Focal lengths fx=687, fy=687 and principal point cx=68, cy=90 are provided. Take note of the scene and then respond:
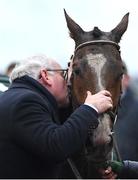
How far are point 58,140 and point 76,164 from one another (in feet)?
4.19

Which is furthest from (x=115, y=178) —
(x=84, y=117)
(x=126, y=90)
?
(x=126, y=90)

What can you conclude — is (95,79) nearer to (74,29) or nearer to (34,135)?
(74,29)

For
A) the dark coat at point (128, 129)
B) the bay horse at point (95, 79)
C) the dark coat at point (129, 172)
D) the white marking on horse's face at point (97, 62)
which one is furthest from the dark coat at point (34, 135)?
the dark coat at point (128, 129)

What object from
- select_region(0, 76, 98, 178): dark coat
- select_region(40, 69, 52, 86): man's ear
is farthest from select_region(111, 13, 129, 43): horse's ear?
select_region(0, 76, 98, 178): dark coat

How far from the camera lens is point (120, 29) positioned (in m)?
6.06

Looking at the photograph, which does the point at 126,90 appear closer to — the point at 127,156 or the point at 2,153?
the point at 127,156

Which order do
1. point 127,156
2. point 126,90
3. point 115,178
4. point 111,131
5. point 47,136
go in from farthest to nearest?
point 126,90 < point 127,156 < point 115,178 < point 111,131 < point 47,136

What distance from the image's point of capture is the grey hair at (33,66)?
484 centimetres

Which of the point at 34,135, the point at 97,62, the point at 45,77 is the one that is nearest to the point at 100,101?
the point at 45,77

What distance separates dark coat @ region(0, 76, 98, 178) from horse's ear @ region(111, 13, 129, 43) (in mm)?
1520

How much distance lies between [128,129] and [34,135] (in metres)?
4.25

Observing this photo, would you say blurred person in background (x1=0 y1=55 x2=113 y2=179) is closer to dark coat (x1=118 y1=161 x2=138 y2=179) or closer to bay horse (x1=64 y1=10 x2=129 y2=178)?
bay horse (x1=64 y1=10 x2=129 y2=178)

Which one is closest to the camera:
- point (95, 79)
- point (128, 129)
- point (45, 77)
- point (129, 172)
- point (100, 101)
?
point (100, 101)

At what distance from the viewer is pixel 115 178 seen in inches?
218
